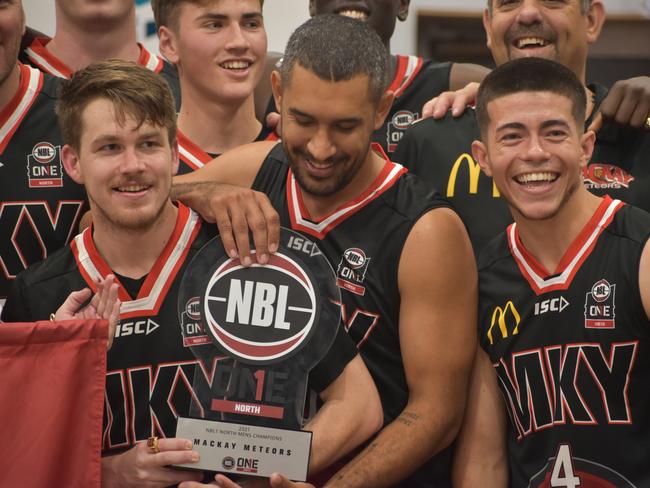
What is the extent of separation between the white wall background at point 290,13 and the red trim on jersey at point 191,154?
2.22 metres

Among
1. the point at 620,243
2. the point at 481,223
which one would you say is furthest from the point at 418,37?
the point at 620,243

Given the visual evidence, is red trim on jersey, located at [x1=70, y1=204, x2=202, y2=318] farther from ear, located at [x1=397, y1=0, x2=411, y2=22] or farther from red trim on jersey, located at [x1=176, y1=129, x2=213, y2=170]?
ear, located at [x1=397, y1=0, x2=411, y2=22]

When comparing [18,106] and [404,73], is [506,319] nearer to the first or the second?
[404,73]

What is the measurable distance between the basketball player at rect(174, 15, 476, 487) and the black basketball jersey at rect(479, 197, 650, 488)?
13cm

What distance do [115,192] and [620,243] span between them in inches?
47.7

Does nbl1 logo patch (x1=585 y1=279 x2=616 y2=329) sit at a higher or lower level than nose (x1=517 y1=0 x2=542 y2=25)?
lower

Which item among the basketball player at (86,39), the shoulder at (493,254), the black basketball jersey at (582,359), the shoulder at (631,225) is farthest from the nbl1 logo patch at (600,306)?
the basketball player at (86,39)

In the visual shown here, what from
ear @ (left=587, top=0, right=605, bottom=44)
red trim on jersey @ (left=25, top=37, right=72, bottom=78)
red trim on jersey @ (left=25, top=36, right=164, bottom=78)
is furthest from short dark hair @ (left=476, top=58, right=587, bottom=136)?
red trim on jersey @ (left=25, top=37, right=72, bottom=78)

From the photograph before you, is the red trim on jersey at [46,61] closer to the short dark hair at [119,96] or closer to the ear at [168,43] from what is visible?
the ear at [168,43]

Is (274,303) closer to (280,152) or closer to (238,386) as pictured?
(238,386)

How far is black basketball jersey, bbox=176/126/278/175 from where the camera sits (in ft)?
11.3

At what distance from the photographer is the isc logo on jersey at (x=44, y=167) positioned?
3.28 metres

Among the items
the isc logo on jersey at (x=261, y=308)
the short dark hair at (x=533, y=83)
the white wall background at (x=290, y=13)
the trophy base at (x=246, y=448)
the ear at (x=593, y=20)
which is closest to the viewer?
the trophy base at (x=246, y=448)

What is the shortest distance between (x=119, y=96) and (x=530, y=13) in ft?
4.18
